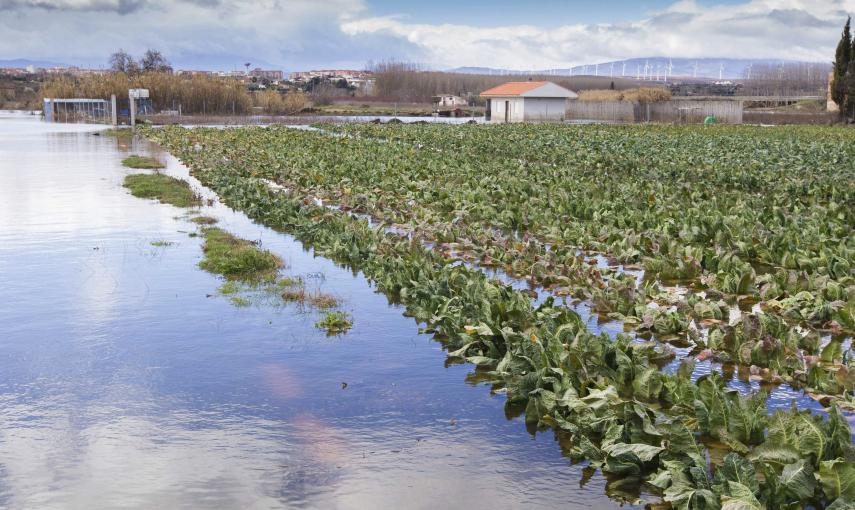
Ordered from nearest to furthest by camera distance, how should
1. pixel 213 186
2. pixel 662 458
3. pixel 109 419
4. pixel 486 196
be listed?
1. pixel 662 458
2. pixel 109 419
3. pixel 486 196
4. pixel 213 186

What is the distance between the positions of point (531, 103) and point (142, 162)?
48.5 metres

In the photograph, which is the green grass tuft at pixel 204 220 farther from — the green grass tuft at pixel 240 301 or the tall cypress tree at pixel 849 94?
the tall cypress tree at pixel 849 94

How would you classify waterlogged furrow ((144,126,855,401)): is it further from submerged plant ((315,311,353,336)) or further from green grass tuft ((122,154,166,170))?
green grass tuft ((122,154,166,170))

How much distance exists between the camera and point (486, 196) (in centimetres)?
1995

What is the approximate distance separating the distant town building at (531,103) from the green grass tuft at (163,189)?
52.5m

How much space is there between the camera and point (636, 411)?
646 centimetres

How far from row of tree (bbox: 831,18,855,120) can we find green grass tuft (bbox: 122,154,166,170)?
5098 cm

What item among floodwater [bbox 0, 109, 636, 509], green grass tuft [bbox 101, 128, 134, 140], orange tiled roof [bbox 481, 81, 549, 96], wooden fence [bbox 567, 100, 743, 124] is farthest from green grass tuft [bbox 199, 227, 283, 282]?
wooden fence [bbox 567, 100, 743, 124]

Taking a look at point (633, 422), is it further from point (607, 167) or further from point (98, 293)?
point (607, 167)

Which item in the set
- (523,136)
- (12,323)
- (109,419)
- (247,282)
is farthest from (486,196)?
(523,136)

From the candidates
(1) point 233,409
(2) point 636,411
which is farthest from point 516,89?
(2) point 636,411

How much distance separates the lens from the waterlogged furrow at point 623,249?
895cm

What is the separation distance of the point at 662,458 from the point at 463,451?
1422mm

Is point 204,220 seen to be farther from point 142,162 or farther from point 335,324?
point 142,162
